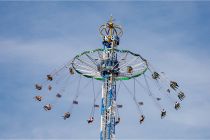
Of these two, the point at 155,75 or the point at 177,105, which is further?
the point at 155,75

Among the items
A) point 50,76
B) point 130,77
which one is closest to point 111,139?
point 130,77

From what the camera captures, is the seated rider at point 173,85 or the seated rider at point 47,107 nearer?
the seated rider at point 47,107

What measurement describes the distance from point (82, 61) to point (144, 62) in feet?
29.6

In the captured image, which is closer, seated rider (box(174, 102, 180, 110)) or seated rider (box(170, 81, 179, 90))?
seated rider (box(174, 102, 180, 110))

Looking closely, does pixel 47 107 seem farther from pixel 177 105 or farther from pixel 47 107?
pixel 177 105

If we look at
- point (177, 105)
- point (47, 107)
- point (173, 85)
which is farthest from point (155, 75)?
point (47, 107)

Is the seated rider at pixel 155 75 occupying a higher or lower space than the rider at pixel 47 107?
higher

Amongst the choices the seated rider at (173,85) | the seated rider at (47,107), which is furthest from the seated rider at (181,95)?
the seated rider at (47,107)

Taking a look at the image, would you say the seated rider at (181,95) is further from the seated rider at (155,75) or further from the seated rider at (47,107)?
the seated rider at (47,107)

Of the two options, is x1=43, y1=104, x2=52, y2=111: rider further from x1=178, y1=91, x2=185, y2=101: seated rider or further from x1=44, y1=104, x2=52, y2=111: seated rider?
x1=178, y1=91, x2=185, y2=101: seated rider

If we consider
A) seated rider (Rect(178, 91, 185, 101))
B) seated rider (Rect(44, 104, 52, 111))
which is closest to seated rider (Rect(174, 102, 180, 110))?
seated rider (Rect(178, 91, 185, 101))

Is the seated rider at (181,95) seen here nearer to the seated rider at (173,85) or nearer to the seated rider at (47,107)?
the seated rider at (173,85)

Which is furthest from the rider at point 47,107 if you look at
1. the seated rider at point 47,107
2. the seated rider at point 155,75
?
the seated rider at point 155,75

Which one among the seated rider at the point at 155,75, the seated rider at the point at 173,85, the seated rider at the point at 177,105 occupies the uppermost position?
the seated rider at the point at 155,75
